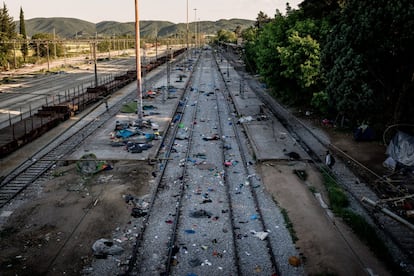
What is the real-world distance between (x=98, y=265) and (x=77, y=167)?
793cm

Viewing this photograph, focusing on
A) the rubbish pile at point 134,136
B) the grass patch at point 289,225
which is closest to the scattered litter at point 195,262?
the grass patch at point 289,225

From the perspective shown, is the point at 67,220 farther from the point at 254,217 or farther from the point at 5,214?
the point at 254,217

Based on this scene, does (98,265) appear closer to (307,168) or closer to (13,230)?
(13,230)

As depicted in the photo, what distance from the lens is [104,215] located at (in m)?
13.2

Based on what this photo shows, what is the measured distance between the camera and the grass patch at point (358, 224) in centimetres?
1074

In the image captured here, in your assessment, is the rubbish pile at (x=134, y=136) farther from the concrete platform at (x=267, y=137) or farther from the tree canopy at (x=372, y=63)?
the tree canopy at (x=372, y=63)

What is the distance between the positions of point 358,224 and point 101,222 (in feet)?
26.4

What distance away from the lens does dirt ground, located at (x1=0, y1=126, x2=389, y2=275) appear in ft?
34.1

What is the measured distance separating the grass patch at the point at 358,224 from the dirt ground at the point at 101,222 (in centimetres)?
24

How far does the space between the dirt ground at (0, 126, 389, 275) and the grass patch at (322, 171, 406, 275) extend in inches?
9.5

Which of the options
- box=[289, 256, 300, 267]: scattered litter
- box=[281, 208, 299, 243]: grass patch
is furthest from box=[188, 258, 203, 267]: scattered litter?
box=[281, 208, 299, 243]: grass patch

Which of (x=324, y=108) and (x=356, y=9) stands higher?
(x=356, y=9)

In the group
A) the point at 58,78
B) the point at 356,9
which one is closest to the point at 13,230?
the point at 356,9

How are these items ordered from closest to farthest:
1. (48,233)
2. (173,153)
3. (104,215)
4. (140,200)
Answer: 1. (48,233)
2. (104,215)
3. (140,200)
4. (173,153)
